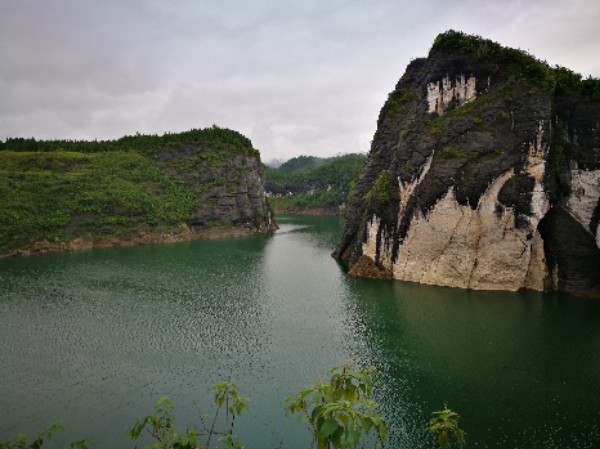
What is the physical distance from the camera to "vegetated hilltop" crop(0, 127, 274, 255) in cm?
6450

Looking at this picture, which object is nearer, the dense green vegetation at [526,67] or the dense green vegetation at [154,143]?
the dense green vegetation at [526,67]

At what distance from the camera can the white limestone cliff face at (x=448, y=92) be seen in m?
37.9

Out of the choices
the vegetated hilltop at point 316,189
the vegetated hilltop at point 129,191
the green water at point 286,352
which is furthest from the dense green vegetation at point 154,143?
the green water at point 286,352

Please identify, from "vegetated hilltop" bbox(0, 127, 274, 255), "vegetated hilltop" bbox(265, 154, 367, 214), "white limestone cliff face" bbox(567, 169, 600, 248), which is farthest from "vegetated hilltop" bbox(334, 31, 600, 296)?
"vegetated hilltop" bbox(265, 154, 367, 214)

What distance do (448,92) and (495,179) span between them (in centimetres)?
936

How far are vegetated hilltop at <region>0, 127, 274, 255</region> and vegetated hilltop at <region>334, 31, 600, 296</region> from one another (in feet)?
153

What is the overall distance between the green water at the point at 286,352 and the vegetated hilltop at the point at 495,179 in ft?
8.50

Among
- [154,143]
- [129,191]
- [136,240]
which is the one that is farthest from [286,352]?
[154,143]

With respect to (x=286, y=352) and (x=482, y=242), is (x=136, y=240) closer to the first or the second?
(x=286, y=352)

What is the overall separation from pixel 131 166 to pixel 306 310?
2459 inches

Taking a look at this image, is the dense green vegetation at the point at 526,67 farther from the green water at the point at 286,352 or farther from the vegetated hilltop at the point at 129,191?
the vegetated hilltop at the point at 129,191

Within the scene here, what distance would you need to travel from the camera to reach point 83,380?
21.7 metres

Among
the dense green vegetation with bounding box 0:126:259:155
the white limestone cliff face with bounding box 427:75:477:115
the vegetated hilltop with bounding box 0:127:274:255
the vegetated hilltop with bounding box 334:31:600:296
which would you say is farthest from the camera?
the dense green vegetation with bounding box 0:126:259:155

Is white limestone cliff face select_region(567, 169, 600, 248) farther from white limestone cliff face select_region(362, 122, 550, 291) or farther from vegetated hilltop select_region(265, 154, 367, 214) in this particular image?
vegetated hilltop select_region(265, 154, 367, 214)
